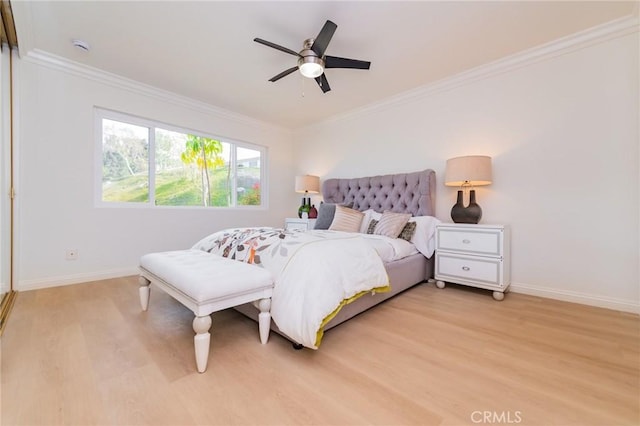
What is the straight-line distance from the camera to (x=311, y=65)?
7.23ft

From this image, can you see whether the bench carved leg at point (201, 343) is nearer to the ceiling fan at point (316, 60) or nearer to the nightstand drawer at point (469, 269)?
the ceiling fan at point (316, 60)

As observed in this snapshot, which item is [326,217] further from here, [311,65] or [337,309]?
[337,309]

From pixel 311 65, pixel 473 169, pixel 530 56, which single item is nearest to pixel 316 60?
pixel 311 65

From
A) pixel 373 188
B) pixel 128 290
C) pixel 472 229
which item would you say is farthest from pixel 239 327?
pixel 373 188

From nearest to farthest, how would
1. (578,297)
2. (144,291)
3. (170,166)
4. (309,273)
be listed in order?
(309,273), (144,291), (578,297), (170,166)

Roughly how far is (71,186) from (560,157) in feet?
16.4

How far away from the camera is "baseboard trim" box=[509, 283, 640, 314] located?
2.13 m

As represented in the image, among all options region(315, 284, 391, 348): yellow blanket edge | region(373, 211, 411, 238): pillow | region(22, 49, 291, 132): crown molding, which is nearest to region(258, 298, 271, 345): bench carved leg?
region(315, 284, 391, 348): yellow blanket edge

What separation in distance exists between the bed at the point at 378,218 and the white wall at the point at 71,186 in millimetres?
1369

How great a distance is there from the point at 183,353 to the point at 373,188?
115 inches

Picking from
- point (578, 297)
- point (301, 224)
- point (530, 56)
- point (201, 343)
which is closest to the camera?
point (201, 343)

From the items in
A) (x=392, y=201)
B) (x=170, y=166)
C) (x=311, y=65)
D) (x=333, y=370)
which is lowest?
(x=333, y=370)

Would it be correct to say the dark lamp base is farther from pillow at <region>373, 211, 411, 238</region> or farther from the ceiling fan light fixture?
the ceiling fan light fixture

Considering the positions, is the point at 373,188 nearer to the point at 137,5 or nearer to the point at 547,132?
the point at 547,132
